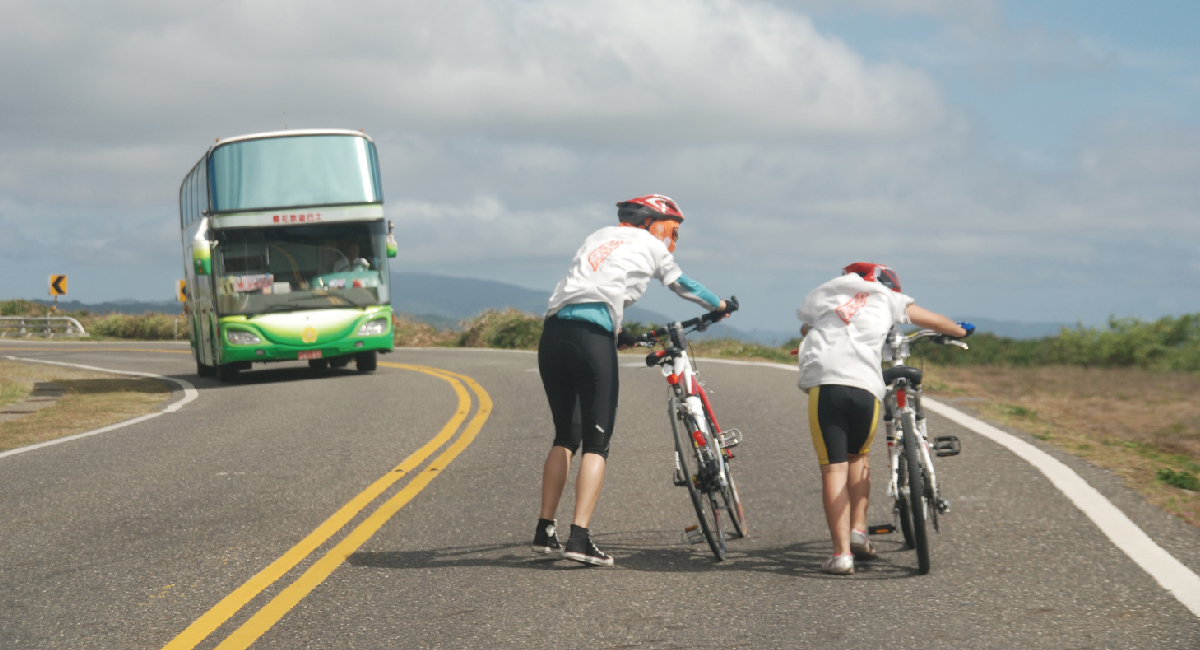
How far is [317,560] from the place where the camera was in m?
5.76

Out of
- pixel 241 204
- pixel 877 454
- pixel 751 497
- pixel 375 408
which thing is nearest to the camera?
pixel 751 497

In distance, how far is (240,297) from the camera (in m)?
18.2

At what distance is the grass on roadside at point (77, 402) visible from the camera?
Result: 40.2 ft

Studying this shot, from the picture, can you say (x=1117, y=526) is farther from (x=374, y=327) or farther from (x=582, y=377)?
(x=374, y=327)

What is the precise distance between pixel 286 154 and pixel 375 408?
20.8 ft

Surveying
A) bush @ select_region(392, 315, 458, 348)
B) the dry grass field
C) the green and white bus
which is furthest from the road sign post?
the dry grass field

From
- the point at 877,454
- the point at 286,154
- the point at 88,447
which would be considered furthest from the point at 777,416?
the point at 286,154

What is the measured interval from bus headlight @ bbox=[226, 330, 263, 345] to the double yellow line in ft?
28.3

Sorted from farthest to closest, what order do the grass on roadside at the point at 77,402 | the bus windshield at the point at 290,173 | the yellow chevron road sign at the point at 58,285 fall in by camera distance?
the yellow chevron road sign at the point at 58,285
the bus windshield at the point at 290,173
the grass on roadside at the point at 77,402

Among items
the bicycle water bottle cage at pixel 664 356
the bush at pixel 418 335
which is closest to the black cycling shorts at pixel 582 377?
the bicycle water bottle cage at pixel 664 356

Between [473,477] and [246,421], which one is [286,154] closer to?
[246,421]

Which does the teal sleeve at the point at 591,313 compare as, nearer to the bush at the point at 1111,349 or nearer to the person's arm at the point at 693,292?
the person's arm at the point at 693,292

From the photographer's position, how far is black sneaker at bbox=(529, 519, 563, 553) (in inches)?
227

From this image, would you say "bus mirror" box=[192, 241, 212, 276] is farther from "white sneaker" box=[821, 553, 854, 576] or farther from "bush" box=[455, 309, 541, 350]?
"white sneaker" box=[821, 553, 854, 576]
